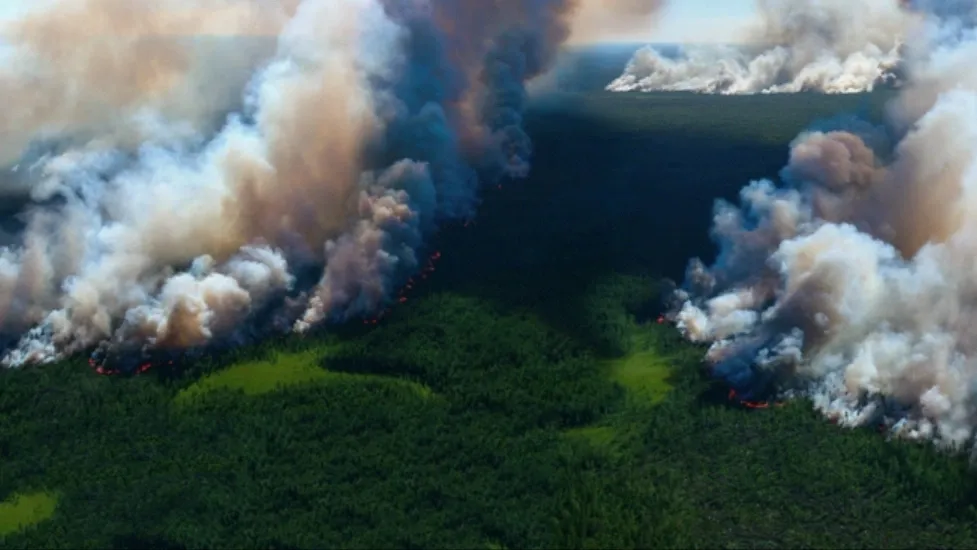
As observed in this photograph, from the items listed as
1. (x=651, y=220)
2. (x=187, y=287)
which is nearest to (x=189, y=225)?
(x=187, y=287)

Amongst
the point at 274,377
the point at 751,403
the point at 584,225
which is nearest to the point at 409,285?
the point at 274,377

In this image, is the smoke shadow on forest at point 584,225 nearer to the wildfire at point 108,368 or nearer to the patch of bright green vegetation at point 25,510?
the wildfire at point 108,368

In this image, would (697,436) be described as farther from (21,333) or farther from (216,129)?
(216,129)

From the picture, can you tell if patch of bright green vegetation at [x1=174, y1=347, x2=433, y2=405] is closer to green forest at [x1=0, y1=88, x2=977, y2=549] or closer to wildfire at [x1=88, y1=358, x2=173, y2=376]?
green forest at [x1=0, y1=88, x2=977, y2=549]

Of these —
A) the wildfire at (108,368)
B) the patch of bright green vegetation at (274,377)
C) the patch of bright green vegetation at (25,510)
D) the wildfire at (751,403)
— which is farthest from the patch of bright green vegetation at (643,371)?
the patch of bright green vegetation at (25,510)

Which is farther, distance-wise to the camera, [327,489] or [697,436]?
[697,436]
